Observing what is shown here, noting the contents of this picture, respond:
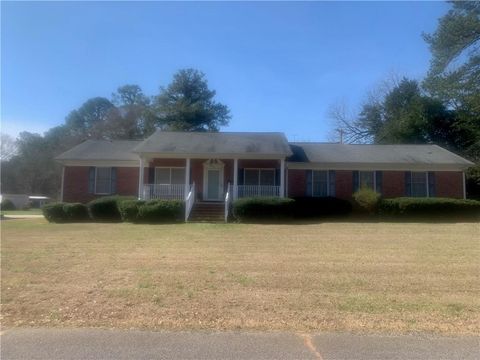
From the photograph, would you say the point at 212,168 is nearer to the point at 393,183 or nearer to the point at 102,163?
the point at 102,163

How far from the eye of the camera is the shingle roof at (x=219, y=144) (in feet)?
73.7

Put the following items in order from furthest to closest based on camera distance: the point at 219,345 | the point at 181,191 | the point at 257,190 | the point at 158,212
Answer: the point at 181,191
the point at 257,190
the point at 158,212
the point at 219,345

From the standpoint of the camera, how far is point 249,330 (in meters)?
5.57

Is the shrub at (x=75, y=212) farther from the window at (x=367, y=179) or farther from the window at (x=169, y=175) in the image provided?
the window at (x=367, y=179)

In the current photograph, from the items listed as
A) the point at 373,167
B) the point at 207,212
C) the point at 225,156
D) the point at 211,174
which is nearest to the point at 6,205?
the point at 211,174

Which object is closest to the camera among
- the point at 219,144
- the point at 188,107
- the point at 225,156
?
the point at 225,156

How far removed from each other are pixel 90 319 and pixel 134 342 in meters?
1.17

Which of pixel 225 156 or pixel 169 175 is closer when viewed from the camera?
pixel 225 156

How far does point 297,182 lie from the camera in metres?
24.6

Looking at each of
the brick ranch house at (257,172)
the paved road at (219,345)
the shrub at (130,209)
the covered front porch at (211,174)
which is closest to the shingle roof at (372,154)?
the brick ranch house at (257,172)

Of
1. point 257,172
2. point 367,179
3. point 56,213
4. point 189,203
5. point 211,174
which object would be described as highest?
point 257,172

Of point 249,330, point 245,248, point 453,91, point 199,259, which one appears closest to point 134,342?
point 249,330

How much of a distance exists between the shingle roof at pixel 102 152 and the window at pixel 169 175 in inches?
68.3

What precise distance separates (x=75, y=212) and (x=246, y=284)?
16.2 metres
